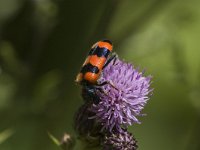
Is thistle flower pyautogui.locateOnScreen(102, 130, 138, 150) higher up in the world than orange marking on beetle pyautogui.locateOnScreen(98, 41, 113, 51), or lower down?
lower down

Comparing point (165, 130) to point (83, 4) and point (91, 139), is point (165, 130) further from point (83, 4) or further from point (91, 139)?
point (91, 139)

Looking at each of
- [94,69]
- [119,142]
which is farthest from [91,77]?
[119,142]

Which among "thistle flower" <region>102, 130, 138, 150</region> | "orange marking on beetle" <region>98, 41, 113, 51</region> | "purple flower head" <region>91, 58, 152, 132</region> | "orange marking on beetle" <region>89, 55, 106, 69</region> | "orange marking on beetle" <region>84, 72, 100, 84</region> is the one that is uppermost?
"orange marking on beetle" <region>98, 41, 113, 51</region>

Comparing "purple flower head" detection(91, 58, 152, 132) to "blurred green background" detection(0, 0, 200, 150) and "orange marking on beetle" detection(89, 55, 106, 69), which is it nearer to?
"orange marking on beetle" detection(89, 55, 106, 69)

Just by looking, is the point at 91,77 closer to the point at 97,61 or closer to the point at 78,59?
the point at 97,61

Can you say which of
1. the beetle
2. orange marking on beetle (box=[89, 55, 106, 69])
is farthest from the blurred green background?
orange marking on beetle (box=[89, 55, 106, 69])

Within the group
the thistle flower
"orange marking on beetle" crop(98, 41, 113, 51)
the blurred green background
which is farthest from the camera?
the blurred green background

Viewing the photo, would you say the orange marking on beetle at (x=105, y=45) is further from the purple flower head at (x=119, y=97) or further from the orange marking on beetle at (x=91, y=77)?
the orange marking on beetle at (x=91, y=77)
